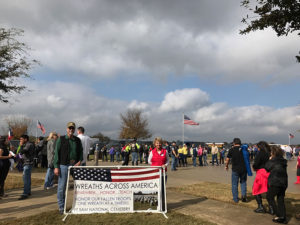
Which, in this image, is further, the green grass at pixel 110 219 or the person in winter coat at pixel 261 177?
the person in winter coat at pixel 261 177

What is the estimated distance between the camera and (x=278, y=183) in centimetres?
555

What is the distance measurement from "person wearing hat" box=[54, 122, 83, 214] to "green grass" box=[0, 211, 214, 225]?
14.8 inches

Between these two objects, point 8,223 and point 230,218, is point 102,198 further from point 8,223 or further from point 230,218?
point 230,218

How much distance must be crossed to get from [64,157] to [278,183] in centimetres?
473

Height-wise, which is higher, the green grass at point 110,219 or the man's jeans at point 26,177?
the man's jeans at point 26,177

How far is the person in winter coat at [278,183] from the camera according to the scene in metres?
5.55

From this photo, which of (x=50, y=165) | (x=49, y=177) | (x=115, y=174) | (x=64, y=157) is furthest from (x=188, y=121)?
(x=64, y=157)

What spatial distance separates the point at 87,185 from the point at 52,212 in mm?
1020

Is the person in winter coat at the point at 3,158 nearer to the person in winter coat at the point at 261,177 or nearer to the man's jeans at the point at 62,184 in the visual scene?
the man's jeans at the point at 62,184

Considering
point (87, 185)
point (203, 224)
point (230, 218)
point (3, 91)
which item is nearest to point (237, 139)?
point (230, 218)

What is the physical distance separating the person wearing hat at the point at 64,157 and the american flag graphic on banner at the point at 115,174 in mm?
226

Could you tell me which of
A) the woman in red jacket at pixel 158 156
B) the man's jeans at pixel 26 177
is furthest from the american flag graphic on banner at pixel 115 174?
the man's jeans at pixel 26 177

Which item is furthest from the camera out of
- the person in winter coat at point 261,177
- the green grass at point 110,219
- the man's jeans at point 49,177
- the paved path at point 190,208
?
the man's jeans at point 49,177

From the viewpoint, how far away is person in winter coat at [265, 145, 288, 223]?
5551 millimetres
